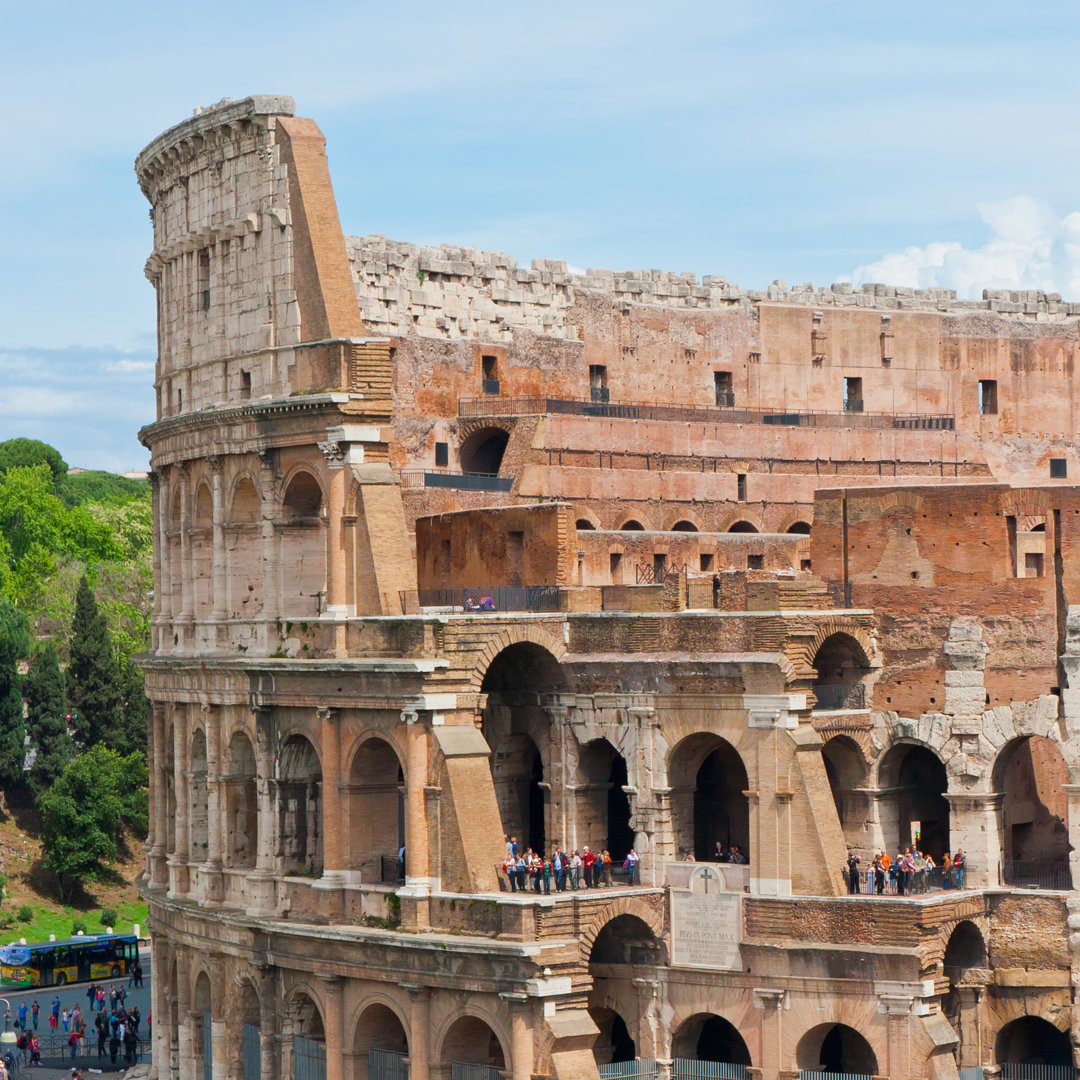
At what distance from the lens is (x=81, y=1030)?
66.9 meters

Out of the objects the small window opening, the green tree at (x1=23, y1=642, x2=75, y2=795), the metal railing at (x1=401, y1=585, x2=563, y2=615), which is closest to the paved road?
the green tree at (x1=23, y1=642, x2=75, y2=795)

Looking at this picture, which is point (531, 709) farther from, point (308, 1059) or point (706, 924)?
point (308, 1059)

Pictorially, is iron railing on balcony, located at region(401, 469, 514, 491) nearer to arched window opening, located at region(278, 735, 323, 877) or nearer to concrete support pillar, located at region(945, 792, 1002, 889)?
arched window opening, located at region(278, 735, 323, 877)

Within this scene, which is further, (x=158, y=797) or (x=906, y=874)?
(x=158, y=797)

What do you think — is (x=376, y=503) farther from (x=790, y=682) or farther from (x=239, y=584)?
(x=790, y=682)

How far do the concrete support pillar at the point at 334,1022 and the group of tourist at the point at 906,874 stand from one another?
12.0 meters

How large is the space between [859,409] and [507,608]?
1979cm

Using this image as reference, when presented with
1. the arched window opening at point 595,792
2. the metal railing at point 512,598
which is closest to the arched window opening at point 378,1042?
the arched window opening at point 595,792

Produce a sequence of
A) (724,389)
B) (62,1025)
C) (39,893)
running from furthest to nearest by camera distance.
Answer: (39,893)
(62,1025)
(724,389)

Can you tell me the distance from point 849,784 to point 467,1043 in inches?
425

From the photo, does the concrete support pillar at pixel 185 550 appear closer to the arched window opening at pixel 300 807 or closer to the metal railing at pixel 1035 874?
the arched window opening at pixel 300 807

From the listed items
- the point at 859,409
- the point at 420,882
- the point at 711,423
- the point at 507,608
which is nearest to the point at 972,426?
the point at 859,409

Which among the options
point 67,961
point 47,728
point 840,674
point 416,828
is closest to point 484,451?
point 840,674

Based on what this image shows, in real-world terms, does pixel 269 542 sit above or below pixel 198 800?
above
